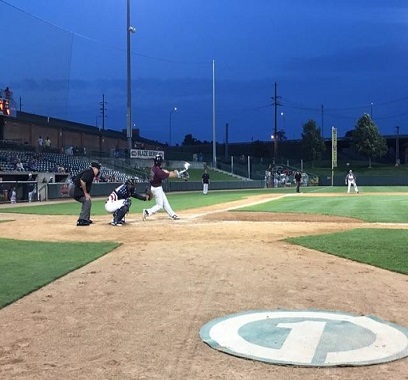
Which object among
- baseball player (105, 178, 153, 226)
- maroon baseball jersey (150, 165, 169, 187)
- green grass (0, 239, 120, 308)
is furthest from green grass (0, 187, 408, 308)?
maroon baseball jersey (150, 165, 169, 187)

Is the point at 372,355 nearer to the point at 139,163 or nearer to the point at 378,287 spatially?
the point at 378,287

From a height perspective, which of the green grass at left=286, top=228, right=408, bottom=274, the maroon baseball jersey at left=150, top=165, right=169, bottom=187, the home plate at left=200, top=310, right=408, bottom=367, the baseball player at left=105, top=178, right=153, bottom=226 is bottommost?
the green grass at left=286, top=228, right=408, bottom=274

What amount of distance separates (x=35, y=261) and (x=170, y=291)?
301 centimetres

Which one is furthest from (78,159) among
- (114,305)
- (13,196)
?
(114,305)

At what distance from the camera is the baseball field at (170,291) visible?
367cm

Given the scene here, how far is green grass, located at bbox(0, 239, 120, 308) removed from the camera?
6.26 m

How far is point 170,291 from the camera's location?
6.07m

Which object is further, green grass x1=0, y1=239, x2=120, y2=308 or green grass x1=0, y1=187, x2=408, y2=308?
green grass x1=0, y1=187, x2=408, y2=308

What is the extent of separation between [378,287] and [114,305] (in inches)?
128

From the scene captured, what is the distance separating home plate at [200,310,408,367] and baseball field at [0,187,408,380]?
13 centimetres

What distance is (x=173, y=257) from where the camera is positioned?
852 centimetres

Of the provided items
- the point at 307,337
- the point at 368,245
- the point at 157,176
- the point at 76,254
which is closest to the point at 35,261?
the point at 76,254

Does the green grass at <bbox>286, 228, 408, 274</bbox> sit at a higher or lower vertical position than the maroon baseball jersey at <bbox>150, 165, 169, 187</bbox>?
lower

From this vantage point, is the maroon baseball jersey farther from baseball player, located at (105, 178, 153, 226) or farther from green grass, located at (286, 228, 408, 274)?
green grass, located at (286, 228, 408, 274)
